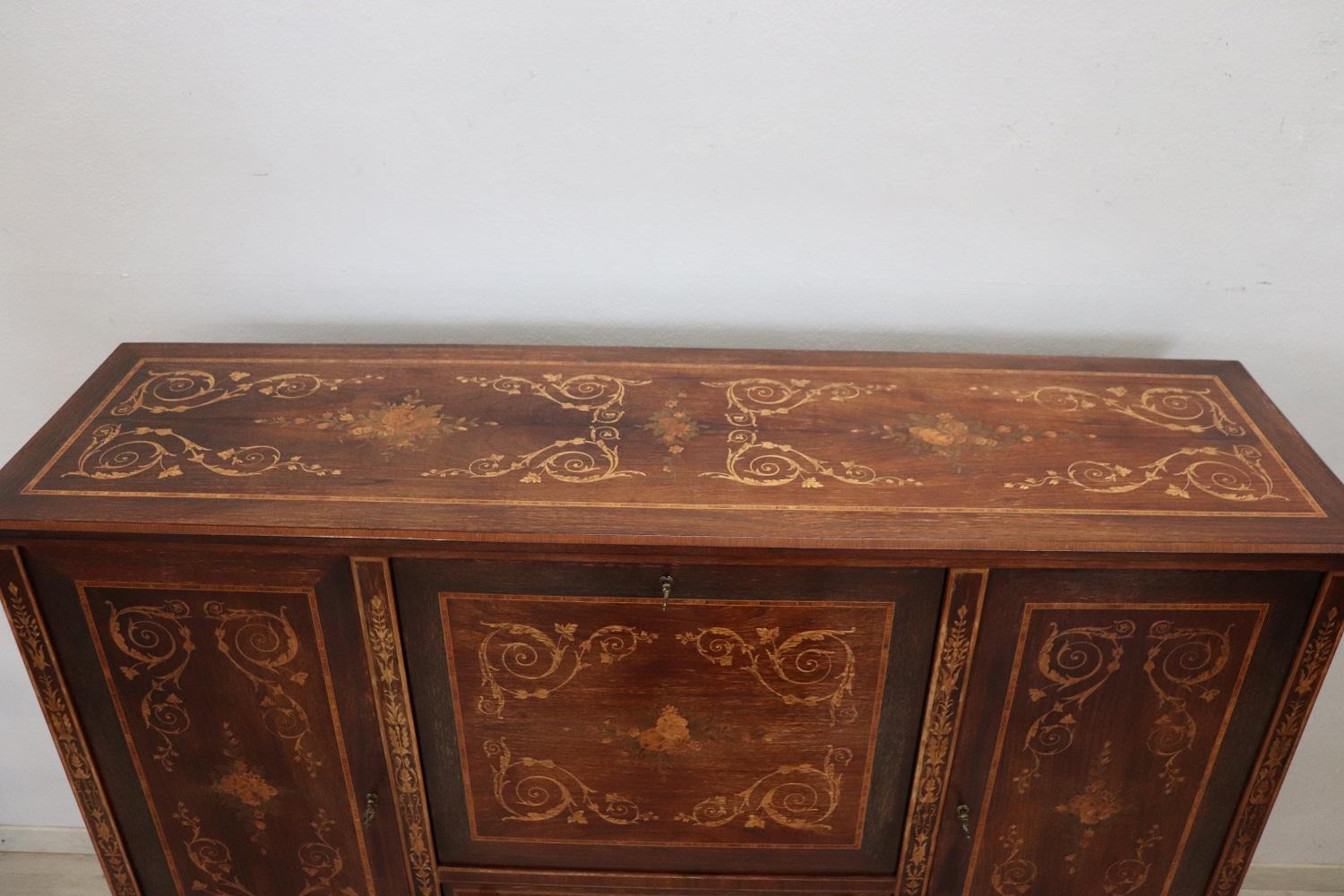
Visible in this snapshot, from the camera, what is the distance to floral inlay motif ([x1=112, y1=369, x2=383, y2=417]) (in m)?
1.31

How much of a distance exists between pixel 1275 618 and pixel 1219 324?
1.61 feet

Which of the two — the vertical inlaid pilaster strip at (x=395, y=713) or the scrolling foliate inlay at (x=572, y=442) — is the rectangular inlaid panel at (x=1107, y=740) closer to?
the scrolling foliate inlay at (x=572, y=442)

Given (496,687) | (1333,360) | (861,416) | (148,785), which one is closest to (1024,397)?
(861,416)

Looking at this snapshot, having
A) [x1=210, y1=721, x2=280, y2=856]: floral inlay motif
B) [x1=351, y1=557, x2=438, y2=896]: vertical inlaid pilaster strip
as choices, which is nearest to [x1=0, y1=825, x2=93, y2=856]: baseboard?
[x1=210, y1=721, x2=280, y2=856]: floral inlay motif

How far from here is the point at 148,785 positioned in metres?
1.32

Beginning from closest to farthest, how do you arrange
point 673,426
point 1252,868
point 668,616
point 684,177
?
point 668,616
point 673,426
point 684,177
point 1252,868

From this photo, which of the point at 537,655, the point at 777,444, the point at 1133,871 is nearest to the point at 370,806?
the point at 537,655

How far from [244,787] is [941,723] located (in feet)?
2.80

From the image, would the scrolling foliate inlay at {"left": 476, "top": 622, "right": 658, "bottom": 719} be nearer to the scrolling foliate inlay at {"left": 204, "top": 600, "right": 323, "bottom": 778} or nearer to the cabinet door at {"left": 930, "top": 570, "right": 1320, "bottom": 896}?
the scrolling foliate inlay at {"left": 204, "top": 600, "right": 323, "bottom": 778}

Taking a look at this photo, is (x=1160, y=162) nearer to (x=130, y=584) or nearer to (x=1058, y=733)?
(x=1058, y=733)

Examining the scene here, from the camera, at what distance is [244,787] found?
131cm

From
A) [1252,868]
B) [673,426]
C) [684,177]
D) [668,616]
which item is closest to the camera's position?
[668,616]

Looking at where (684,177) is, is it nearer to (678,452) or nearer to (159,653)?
(678,452)

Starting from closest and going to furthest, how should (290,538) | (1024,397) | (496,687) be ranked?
(290,538), (496,687), (1024,397)
